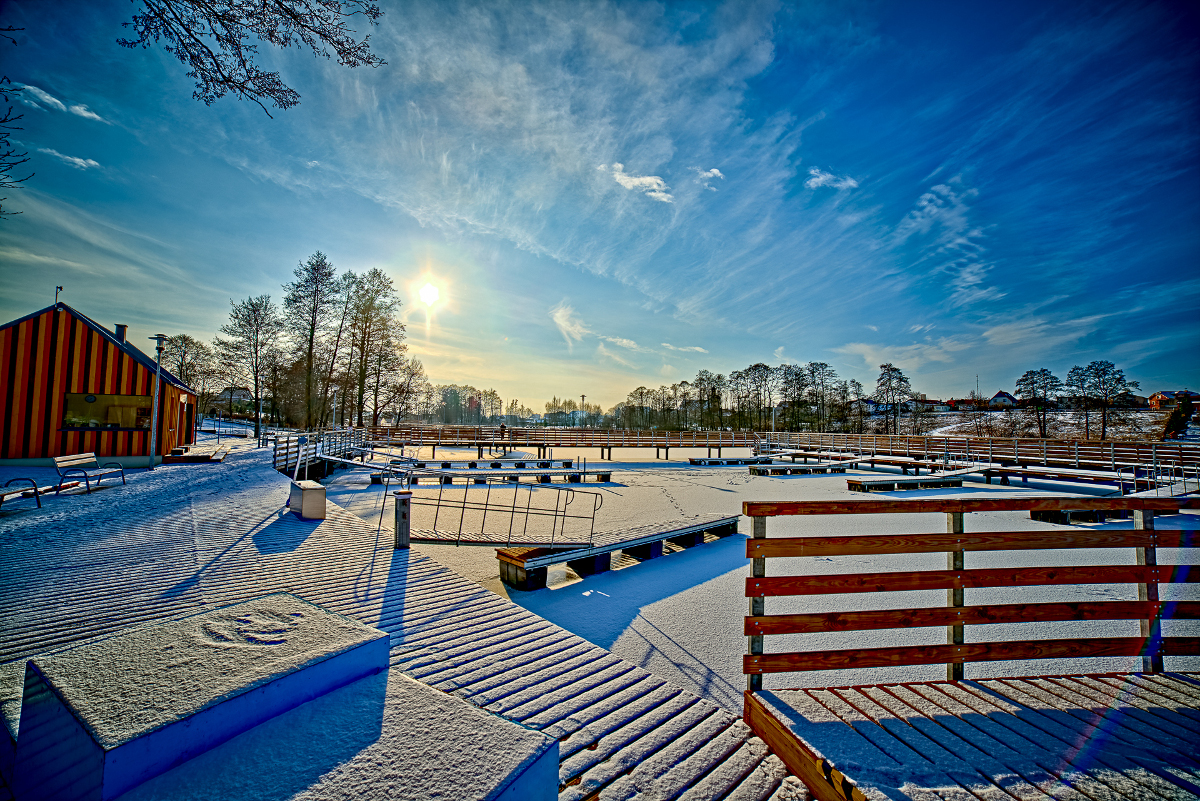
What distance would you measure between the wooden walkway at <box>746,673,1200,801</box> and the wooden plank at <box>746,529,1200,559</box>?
2.97 feet

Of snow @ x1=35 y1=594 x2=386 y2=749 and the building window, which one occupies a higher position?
the building window

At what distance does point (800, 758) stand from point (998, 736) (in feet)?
3.76

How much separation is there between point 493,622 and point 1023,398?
56.4 metres

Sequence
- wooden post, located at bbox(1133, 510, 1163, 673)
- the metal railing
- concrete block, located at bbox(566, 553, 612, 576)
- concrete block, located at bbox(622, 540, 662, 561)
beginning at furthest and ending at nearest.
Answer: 1. concrete block, located at bbox(622, 540, 662, 561)
2. the metal railing
3. concrete block, located at bbox(566, 553, 612, 576)
4. wooden post, located at bbox(1133, 510, 1163, 673)

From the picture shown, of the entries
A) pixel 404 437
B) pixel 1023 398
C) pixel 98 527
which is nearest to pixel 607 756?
pixel 98 527

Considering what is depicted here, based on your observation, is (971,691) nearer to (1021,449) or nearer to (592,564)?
(592,564)

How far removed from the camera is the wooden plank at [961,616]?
291 centimetres

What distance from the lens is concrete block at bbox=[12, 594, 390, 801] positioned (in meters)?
1.71

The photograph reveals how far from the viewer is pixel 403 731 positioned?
7.05 feet

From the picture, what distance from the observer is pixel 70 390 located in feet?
48.2

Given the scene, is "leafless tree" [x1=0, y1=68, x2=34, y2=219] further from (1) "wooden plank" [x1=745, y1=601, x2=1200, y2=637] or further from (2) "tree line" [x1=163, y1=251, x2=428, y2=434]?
(2) "tree line" [x1=163, y1=251, x2=428, y2=434]

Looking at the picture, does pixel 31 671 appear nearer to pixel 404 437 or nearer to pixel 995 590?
pixel 995 590

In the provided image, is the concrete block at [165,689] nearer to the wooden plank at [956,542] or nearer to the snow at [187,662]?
the snow at [187,662]

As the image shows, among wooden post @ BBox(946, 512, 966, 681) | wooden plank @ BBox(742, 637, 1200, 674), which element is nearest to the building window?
wooden plank @ BBox(742, 637, 1200, 674)
